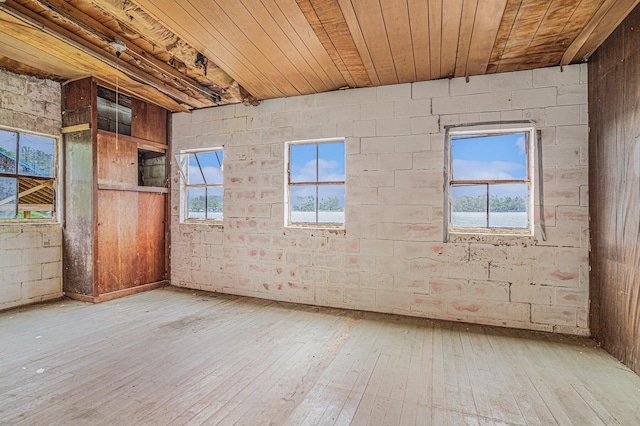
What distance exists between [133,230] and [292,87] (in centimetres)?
300

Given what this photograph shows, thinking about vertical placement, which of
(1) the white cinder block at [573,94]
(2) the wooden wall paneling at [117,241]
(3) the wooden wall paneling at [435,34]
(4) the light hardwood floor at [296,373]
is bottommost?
(4) the light hardwood floor at [296,373]

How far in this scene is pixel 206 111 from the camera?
4.59 meters

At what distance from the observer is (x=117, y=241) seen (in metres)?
4.16

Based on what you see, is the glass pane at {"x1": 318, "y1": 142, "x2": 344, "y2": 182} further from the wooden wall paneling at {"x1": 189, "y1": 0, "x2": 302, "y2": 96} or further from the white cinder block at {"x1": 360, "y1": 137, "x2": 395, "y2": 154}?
the wooden wall paneling at {"x1": 189, "y1": 0, "x2": 302, "y2": 96}

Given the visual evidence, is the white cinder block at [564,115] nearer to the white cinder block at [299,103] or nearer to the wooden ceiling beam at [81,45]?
the white cinder block at [299,103]

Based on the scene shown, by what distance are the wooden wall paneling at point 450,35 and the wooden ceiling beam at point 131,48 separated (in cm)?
283

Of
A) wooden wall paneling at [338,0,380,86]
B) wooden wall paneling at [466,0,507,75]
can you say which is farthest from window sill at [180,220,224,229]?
wooden wall paneling at [466,0,507,75]

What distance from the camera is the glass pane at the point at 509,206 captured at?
325 cm

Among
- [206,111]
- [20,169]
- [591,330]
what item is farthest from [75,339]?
[591,330]

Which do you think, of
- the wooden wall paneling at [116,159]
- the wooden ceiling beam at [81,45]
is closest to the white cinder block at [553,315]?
the wooden ceiling beam at [81,45]

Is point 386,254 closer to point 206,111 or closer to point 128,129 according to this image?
point 206,111

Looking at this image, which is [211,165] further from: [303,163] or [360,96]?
[360,96]

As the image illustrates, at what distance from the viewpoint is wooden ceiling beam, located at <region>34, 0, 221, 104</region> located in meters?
2.46

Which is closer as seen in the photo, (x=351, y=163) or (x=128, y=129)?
(x=351, y=163)
